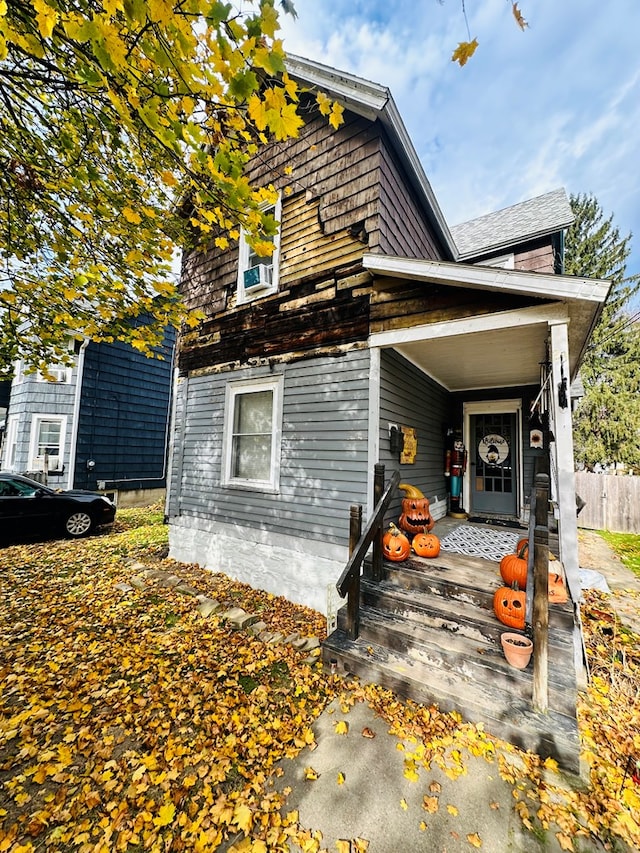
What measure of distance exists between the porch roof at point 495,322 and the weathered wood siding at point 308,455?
854mm

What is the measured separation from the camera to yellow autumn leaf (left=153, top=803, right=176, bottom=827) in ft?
6.23

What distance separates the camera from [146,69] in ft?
8.57

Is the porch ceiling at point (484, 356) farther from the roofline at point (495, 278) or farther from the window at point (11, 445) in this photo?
the window at point (11, 445)

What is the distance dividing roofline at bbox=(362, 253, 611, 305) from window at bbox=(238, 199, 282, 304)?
1945 millimetres

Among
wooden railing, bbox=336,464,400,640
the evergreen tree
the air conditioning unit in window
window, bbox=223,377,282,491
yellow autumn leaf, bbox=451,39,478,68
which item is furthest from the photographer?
the evergreen tree

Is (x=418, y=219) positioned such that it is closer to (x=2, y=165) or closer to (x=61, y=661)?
(x=2, y=165)

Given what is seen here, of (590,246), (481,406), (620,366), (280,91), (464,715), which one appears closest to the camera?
(280,91)

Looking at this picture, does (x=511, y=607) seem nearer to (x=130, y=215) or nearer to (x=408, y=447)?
(x=408, y=447)

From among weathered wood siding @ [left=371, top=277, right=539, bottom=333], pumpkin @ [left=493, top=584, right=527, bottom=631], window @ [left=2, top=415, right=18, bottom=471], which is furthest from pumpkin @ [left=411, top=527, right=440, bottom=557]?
window @ [left=2, top=415, right=18, bottom=471]

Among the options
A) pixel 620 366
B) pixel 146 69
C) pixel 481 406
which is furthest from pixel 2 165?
pixel 620 366

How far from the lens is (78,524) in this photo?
25.3 ft

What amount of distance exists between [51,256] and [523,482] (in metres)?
8.48

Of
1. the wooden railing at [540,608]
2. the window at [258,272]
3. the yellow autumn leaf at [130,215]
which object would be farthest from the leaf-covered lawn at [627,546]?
the yellow autumn leaf at [130,215]

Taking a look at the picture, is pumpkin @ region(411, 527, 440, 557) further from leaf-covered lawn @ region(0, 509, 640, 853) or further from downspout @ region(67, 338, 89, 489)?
downspout @ region(67, 338, 89, 489)
